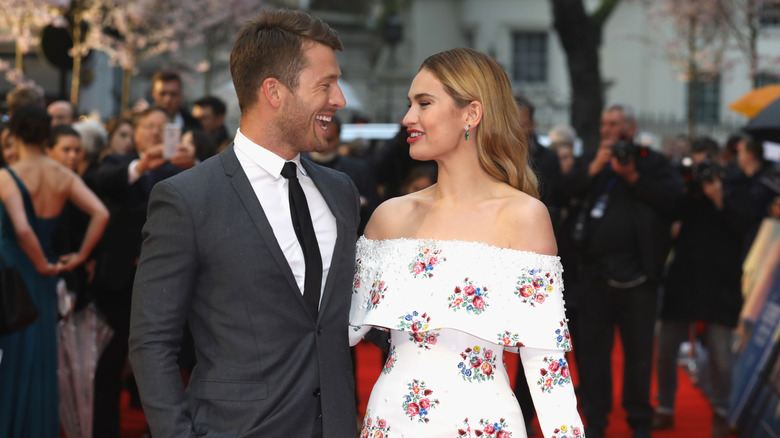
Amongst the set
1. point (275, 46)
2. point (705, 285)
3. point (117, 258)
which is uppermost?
point (275, 46)

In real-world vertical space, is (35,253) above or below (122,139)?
below

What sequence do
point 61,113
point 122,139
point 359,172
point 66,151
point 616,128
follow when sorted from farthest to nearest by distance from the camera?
point 61,113 → point 122,139 → point 616,128 → point 359,172 → point 66,151

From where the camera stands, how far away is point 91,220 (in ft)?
21.5

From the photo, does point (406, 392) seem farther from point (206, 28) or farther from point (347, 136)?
point (206, 28)

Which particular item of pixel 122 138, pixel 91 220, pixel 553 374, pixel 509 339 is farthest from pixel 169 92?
pixel 553 374

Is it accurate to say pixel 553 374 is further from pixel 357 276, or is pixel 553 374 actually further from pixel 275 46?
pixel 275 46

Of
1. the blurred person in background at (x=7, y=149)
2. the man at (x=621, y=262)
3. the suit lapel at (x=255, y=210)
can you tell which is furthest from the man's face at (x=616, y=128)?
the suit lapel at (x=255, y=210)

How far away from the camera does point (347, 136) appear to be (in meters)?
16.8

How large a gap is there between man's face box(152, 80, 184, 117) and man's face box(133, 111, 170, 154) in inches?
39.8

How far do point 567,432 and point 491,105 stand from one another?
1081 millimetres

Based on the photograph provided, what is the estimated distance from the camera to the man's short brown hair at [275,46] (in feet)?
10.1

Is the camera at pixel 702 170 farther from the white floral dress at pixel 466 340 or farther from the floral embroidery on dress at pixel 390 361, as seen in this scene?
the floral embroidery on dress at pixel 390 361

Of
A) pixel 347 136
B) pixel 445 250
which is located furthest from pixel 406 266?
pixel 347 136

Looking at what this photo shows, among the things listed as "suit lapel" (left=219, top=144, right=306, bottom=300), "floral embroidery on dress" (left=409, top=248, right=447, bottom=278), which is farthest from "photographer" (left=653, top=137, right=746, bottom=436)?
"suit lapel" (left=219, top=144, right=306, bottom=300)
